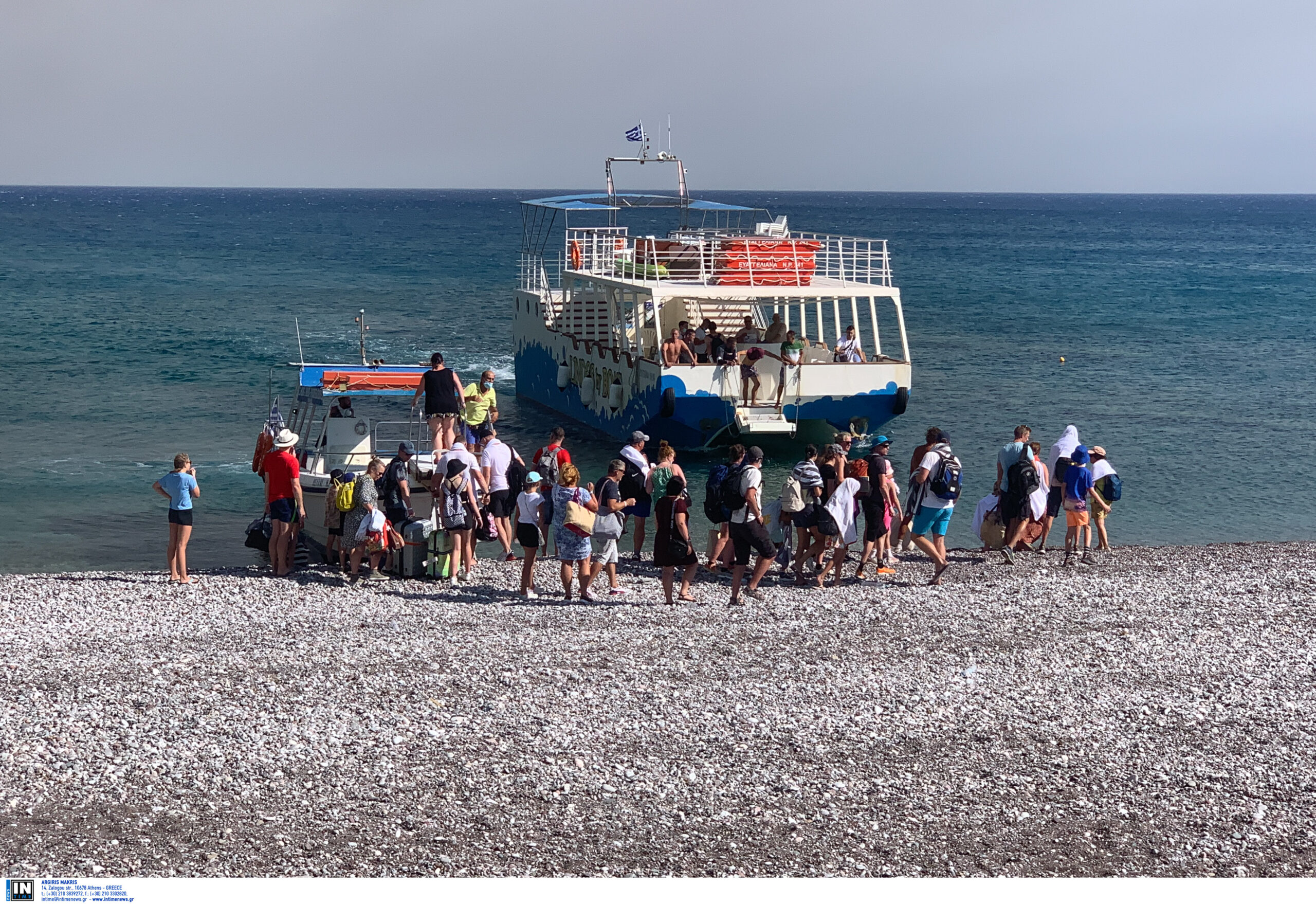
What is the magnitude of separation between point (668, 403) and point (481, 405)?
216 inches

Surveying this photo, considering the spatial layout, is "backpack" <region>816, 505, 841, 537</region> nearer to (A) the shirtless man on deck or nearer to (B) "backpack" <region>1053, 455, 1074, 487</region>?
(B) "backpack" <region>1053, 455, 1074, 487</region>

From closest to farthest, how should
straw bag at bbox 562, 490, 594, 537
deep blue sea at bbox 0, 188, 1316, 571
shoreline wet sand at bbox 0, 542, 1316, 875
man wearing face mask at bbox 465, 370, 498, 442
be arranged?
shoreline wet sand at bbox 0, 542, 1316, 875
straw bag at bbox 562, 490, 594, 537
man wearing face mask at bbox 465, 370, 498, 442
deep blue sea at bbox 0, 188, 1316, 571

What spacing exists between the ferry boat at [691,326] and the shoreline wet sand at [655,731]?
8581 mm

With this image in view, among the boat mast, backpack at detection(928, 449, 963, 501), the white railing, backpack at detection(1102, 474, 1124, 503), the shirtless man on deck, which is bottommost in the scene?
backpack at detection(1102, 474, 1124, 503)

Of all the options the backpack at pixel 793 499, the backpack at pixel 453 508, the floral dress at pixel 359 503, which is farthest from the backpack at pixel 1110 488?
the floral dress at pixel 359 503

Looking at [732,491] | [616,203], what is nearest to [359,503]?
[732,491]

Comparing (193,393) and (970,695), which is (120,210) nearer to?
(193,393)

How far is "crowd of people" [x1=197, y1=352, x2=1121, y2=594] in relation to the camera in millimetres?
11391

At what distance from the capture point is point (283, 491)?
41.3 feet

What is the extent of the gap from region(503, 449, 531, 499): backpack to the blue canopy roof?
36.2 feet

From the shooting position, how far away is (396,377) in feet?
49.7

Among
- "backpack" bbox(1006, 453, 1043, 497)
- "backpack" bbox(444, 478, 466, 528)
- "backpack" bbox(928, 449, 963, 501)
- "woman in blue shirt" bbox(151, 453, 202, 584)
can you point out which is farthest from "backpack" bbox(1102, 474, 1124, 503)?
"woman in blue shirt" bbox(151, 453, 202, 584)

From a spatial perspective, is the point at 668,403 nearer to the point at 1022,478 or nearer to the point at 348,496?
the point at 1022,478

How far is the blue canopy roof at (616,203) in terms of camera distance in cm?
2445
